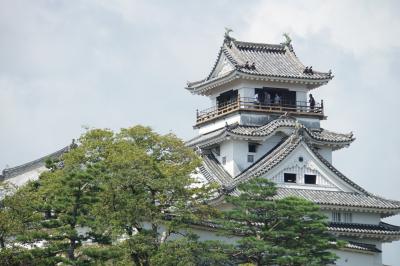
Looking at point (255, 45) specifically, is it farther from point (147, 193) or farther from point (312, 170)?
point (147, 193)

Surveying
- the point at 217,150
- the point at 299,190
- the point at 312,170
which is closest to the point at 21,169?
the point at 217,150

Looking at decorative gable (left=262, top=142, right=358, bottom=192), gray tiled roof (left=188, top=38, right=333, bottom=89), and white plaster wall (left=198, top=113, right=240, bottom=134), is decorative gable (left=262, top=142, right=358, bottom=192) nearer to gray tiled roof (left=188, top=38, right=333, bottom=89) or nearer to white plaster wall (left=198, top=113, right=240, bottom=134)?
white plaster wall (left=198, top=113, right=240, bottom=134)

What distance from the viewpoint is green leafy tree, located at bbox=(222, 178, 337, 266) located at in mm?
37750

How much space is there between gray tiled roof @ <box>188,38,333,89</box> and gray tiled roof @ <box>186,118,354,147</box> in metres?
2.88

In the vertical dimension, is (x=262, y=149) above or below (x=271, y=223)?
above

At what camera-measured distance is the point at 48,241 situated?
35.5 metres

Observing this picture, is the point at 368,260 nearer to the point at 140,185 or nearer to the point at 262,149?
the point at 262,149

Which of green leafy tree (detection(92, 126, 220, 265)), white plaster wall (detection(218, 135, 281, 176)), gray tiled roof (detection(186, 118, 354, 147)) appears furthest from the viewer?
white plaster wall (detection(218, 135, 281, 176))

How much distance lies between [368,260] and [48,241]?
1743 centimetres

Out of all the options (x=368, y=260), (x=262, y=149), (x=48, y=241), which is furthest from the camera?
(x=262, y=149)

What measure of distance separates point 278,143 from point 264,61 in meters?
5.37

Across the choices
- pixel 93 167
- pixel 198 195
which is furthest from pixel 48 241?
pixel 198 195

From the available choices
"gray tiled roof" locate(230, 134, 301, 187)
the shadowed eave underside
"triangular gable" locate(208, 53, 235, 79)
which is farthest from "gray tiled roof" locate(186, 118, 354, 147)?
"triangular gable" locate(208, 53, 235, 79)

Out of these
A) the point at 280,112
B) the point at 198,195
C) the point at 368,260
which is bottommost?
the point at 368,260
